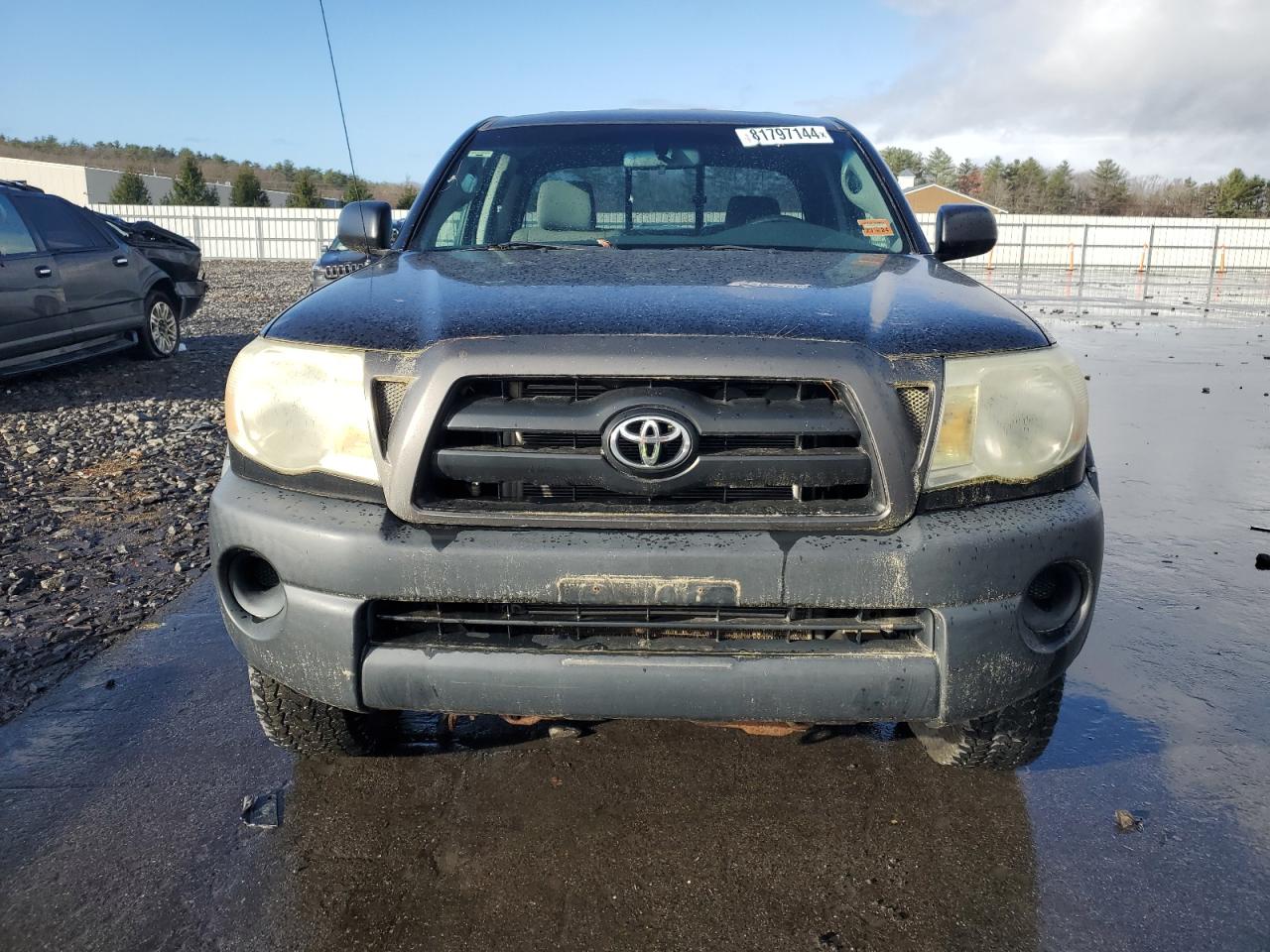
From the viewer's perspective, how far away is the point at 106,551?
4445mm

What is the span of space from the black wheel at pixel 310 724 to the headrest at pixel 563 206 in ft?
5.63

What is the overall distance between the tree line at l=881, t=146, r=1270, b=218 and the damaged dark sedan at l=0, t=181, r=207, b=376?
223ft

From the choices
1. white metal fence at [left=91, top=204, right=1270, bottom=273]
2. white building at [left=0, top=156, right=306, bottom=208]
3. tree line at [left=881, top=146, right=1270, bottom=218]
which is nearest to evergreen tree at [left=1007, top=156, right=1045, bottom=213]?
tree line at [left=881, top=146, right=1270, bottom=218]

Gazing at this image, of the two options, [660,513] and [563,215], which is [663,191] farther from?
[660,513]

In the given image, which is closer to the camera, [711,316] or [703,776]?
[711,316]

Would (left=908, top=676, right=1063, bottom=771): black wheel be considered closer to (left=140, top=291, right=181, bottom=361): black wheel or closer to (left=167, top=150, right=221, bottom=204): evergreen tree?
(left=140, top=291, right=181, bottom=361): black wheel

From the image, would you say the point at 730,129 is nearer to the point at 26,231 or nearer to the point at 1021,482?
the point at 1021,482

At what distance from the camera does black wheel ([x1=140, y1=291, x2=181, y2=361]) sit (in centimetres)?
942

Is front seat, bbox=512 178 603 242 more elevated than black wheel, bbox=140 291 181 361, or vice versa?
front seat, bbox=512 178 603 242

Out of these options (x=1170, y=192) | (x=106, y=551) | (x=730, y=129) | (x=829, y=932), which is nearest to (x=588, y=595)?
(x=829, y=932)

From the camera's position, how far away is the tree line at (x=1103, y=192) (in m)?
66.1

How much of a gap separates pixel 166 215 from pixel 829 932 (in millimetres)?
41819

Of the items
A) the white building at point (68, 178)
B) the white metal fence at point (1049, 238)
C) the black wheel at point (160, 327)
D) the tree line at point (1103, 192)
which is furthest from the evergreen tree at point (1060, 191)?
the black wheel at point (160, 327)

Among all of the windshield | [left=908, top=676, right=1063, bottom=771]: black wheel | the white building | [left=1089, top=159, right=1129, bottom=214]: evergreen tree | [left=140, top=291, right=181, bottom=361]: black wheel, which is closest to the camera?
[left=908, top=676, right=1063, bottom=771]: black wheel
